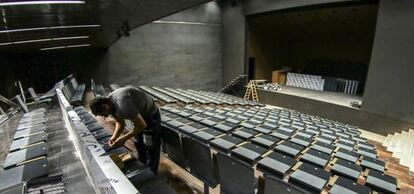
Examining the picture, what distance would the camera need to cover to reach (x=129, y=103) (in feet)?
7.34

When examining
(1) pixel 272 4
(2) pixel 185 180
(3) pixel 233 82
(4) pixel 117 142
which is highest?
(1) pixel 272 4

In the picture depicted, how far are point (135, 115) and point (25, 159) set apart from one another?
130cm

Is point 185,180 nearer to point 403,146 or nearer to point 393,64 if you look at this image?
point 403,146

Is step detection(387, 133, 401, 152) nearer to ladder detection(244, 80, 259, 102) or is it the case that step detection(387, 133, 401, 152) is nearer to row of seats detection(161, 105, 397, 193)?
row of seats detection(161, 105, 397, 193)

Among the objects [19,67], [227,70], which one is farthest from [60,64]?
[227,70]

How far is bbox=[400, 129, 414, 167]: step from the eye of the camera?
4773 millimetres

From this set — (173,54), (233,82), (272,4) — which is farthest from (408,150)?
(173,54)

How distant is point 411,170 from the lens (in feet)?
14.1

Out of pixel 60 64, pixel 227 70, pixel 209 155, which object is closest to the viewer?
pixel 209 155

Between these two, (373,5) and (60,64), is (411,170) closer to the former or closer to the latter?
(373,5)

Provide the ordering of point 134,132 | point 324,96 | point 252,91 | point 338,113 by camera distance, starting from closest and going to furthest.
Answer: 1. point 134,132
2. point 338,113
3. point 324,96
4. point 252,91

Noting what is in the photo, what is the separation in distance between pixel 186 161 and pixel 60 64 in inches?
363

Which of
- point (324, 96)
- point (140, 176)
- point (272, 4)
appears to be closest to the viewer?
point (140, 176)

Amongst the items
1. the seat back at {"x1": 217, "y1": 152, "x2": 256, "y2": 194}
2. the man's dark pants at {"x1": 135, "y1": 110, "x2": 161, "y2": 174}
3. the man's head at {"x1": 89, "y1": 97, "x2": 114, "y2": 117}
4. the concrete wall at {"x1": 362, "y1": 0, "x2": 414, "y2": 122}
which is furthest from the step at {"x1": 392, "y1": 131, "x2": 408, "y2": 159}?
the man's head at {"x1": 89, "y1": 97, "x2": 114, "y2": 117}
